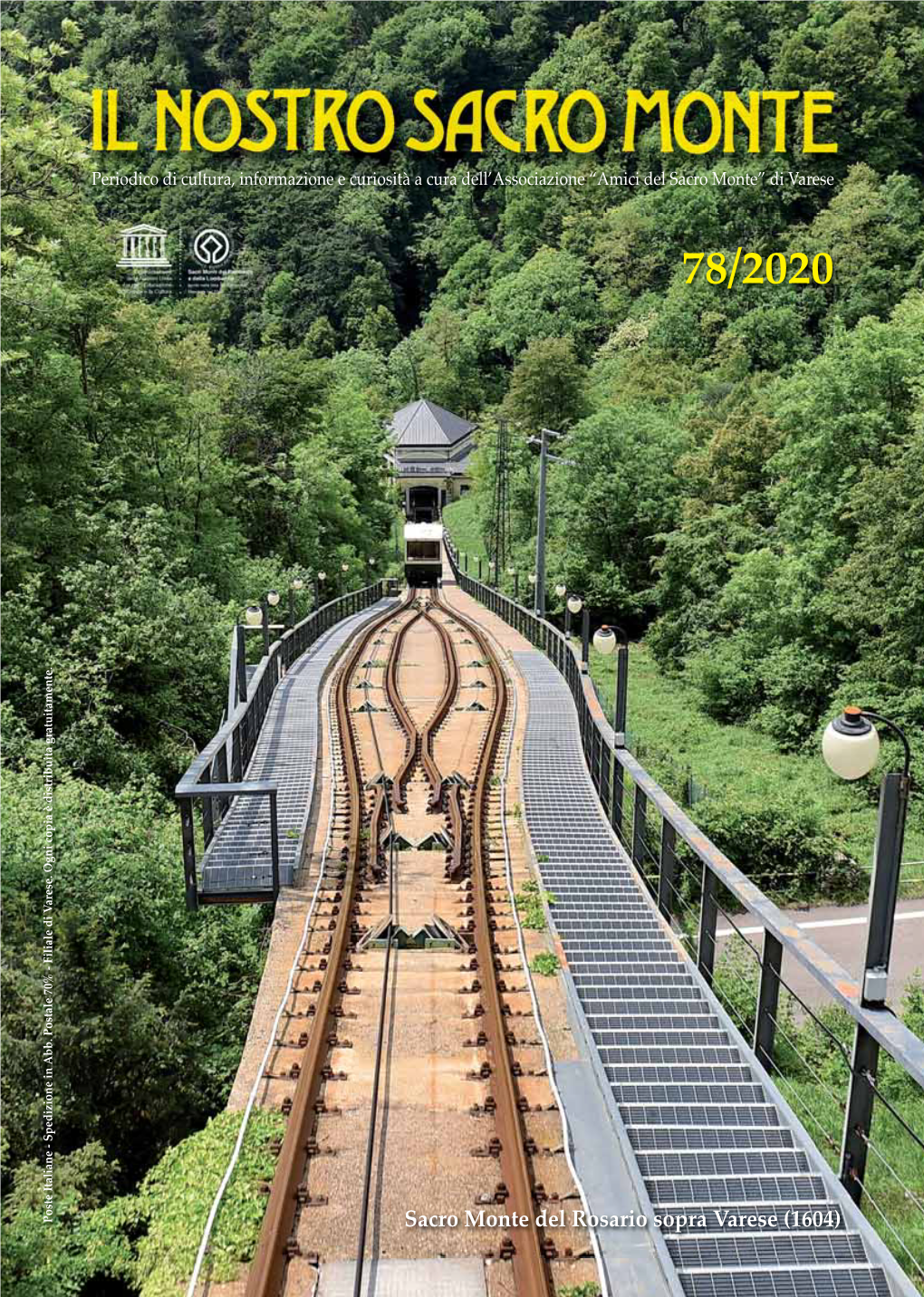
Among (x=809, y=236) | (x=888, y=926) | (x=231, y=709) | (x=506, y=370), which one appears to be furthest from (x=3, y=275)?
(x=506, y=370)

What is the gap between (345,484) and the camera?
142ft

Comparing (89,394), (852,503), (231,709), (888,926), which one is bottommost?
(231,709)

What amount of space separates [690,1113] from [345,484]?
38663 mm

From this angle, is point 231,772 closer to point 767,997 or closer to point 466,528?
point 767,997

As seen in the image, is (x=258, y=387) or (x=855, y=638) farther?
(x=258, y=387)

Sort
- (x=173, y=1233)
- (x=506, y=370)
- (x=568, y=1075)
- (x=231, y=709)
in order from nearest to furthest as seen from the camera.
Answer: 1. (x=173, y=1233)
2. (x=568, y=1075)
3. (x=231, y=709)
4. (x=506, y=370)

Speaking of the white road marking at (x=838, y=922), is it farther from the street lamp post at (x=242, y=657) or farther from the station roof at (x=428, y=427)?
the station roof at (x=428, y=427)

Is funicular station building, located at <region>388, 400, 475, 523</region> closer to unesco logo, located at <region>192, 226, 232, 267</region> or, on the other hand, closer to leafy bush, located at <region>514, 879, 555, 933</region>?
unesco logo, located at <region>192, 226, 232, 267</region>

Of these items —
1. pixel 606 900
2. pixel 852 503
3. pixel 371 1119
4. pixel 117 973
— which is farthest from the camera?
pixel 852 503

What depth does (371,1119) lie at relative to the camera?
21.4 feet

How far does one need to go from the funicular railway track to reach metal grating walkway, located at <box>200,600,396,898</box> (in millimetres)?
588

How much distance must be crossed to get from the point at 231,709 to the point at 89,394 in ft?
44.3

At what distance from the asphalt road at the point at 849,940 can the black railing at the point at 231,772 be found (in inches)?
297

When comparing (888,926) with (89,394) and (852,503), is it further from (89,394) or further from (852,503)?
(89,394)
